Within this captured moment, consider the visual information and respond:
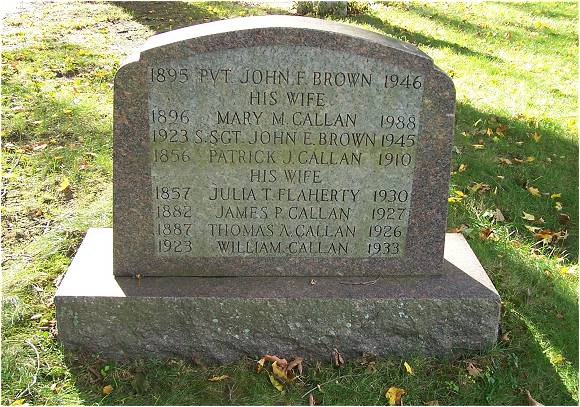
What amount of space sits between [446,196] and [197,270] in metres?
1.43

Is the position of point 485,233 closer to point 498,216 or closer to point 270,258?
point 498,216

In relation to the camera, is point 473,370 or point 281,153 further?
point 473,370

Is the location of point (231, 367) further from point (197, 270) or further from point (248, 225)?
point (248, 225)

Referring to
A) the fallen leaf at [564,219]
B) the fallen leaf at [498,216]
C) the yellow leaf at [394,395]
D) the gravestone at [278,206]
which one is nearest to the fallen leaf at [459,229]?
the fallen leaf at [498,216]

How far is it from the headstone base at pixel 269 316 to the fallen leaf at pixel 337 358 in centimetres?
2

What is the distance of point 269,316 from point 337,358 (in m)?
0.45

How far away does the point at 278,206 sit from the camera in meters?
3.35

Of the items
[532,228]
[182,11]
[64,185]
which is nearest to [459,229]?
[532,228]

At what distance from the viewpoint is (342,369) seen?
3357mm

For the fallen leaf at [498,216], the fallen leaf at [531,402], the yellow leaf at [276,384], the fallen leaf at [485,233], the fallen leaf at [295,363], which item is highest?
the fallen leaf at [498,216]

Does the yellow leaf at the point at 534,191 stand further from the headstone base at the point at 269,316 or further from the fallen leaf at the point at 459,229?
the headstone base at the point at 269,316

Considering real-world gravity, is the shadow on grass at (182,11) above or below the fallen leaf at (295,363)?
above

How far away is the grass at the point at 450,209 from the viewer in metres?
3.22

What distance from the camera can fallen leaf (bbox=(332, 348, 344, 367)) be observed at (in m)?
3.37
